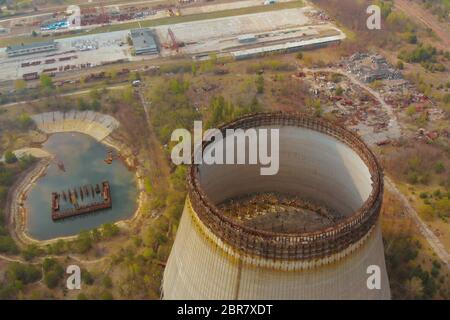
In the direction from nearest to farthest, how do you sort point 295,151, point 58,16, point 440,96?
1. point 295,151
2. point 440,96
3. point 58,16

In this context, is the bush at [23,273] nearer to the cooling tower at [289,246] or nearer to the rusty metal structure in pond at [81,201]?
the rusty metal structure in pond at [81,201]

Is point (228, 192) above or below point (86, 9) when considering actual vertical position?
below

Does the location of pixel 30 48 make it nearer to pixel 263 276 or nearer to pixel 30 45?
pixel 30 45

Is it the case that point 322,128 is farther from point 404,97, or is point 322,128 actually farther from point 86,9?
point 86,9

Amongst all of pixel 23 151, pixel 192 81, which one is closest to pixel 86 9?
pixel 192 81

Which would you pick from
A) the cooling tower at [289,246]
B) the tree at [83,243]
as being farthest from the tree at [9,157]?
the cooling tower at [289,246]

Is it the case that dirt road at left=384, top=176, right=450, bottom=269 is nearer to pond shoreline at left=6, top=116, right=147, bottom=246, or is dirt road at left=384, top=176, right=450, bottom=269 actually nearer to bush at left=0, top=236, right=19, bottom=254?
pond shoreline at left=6, top=116, right=147, bottom=246

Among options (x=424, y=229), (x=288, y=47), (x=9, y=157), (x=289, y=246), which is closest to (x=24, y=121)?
(x=9, y=157)
